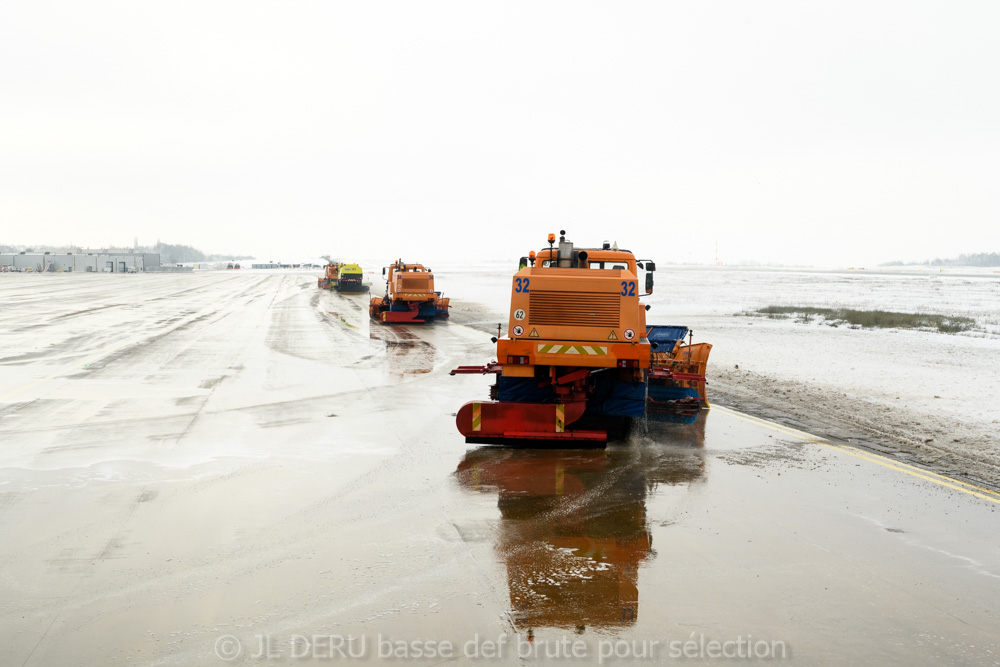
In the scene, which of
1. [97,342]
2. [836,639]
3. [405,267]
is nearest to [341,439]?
[836,639]

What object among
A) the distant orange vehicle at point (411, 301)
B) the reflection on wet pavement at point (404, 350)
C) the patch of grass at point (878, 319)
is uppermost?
the distant orange vehicle at point (411, 301)

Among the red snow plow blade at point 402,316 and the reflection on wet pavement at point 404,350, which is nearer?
the reflection on wet pavement at point 404,350

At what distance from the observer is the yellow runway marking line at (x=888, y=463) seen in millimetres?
8319

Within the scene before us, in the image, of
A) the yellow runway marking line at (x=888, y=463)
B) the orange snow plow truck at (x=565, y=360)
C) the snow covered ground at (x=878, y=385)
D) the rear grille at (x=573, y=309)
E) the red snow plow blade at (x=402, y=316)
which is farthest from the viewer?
the red snow plow blade at (x=402, y=316)

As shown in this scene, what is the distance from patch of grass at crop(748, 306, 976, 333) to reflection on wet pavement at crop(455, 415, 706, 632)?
23774 millimetres

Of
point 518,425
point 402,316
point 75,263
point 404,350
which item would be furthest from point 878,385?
point 75,263

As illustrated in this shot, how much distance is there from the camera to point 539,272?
11.1 m

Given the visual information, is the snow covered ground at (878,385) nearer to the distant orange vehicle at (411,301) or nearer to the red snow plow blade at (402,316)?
the distant orange vehicle at (411,301)

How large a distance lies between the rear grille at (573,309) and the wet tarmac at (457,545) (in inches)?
71.5

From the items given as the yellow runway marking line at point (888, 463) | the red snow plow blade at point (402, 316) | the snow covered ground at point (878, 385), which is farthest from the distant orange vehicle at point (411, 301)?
the yellow runway marking line at point (888, 463)

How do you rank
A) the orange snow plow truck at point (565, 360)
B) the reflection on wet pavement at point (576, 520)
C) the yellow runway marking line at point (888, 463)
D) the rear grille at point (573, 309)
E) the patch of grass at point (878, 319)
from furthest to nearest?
the patch of grass at point (878, 319) → the rear grille at point (573, 309) → the orange snow plow truck at point (565, 360) → the yellow runway marking line at point (888, 463) → the reflection on wet pavement at point (576, 520)

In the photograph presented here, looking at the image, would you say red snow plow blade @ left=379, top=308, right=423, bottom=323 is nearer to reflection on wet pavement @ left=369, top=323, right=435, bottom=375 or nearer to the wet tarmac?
reflection on wet pavement @ left=369, top=323, right=435, bottom=375

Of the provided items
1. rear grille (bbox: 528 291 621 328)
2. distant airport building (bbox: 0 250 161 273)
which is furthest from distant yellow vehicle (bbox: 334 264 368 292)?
distant airport building (bbox: 0 250 161 273)

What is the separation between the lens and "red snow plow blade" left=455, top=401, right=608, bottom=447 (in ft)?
33.2
